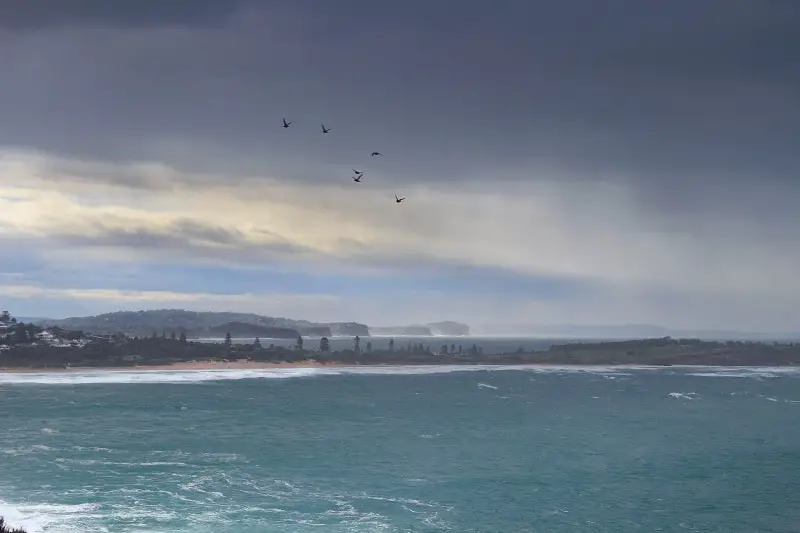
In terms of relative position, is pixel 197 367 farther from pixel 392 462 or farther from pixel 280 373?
pixel 392 462

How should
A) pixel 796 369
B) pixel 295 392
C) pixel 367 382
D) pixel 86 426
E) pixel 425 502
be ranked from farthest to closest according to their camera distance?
pixel 796 369 < pixel 367 382 < pixel 295 392 < pixel 86 426 < pixel 425 502

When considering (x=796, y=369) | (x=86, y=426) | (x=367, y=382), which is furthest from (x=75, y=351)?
(x=796, y=369)

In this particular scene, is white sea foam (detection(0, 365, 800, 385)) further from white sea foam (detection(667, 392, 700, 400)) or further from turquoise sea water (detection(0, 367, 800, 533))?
white sea foam (detection(667, 392, 700, 400))

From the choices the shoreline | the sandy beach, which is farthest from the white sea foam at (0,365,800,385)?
the sandy beach

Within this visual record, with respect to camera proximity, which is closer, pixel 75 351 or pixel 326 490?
pixel 326 490

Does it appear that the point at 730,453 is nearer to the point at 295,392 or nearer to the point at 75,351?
the point at 295,392

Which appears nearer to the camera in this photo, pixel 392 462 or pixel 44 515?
pixel 44 515

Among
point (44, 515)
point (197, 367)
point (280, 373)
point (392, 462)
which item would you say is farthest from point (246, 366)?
point (44, 515)
